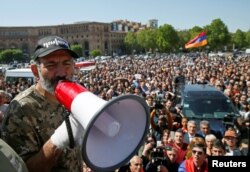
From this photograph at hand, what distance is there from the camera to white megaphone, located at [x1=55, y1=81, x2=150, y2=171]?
1892mm

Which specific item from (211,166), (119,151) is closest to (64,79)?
(119,151)

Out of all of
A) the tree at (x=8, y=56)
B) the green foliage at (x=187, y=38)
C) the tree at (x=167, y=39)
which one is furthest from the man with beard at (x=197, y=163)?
the tree at (x=8, y=56)

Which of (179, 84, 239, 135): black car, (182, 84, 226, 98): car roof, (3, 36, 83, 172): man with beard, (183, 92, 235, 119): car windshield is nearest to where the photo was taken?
(3, 36, 83, 172): man with beard

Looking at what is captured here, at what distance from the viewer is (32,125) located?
246 centimetres

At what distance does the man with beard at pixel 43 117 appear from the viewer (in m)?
2.35

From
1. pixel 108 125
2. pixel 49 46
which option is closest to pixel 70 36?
pixel 49 46

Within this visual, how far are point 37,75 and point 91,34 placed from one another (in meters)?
146

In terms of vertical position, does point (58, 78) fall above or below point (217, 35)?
above

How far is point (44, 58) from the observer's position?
2.60 m

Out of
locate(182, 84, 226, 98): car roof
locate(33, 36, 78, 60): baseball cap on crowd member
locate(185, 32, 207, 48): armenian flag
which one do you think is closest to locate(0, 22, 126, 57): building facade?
locate(185, 32, 207, 48): armenian flag

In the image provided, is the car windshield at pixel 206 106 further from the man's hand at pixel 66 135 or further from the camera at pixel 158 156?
the man's hand at pixel 66 135

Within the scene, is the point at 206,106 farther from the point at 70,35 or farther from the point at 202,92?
the point at 70,35

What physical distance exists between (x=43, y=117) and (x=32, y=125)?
12 centimetres

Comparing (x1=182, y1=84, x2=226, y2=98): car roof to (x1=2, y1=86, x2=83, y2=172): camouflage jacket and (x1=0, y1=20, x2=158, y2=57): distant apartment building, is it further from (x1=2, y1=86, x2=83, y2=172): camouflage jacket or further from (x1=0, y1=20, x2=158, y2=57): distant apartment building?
(x1=0, y1=20, x2=158, y2=57): distant apartment building
